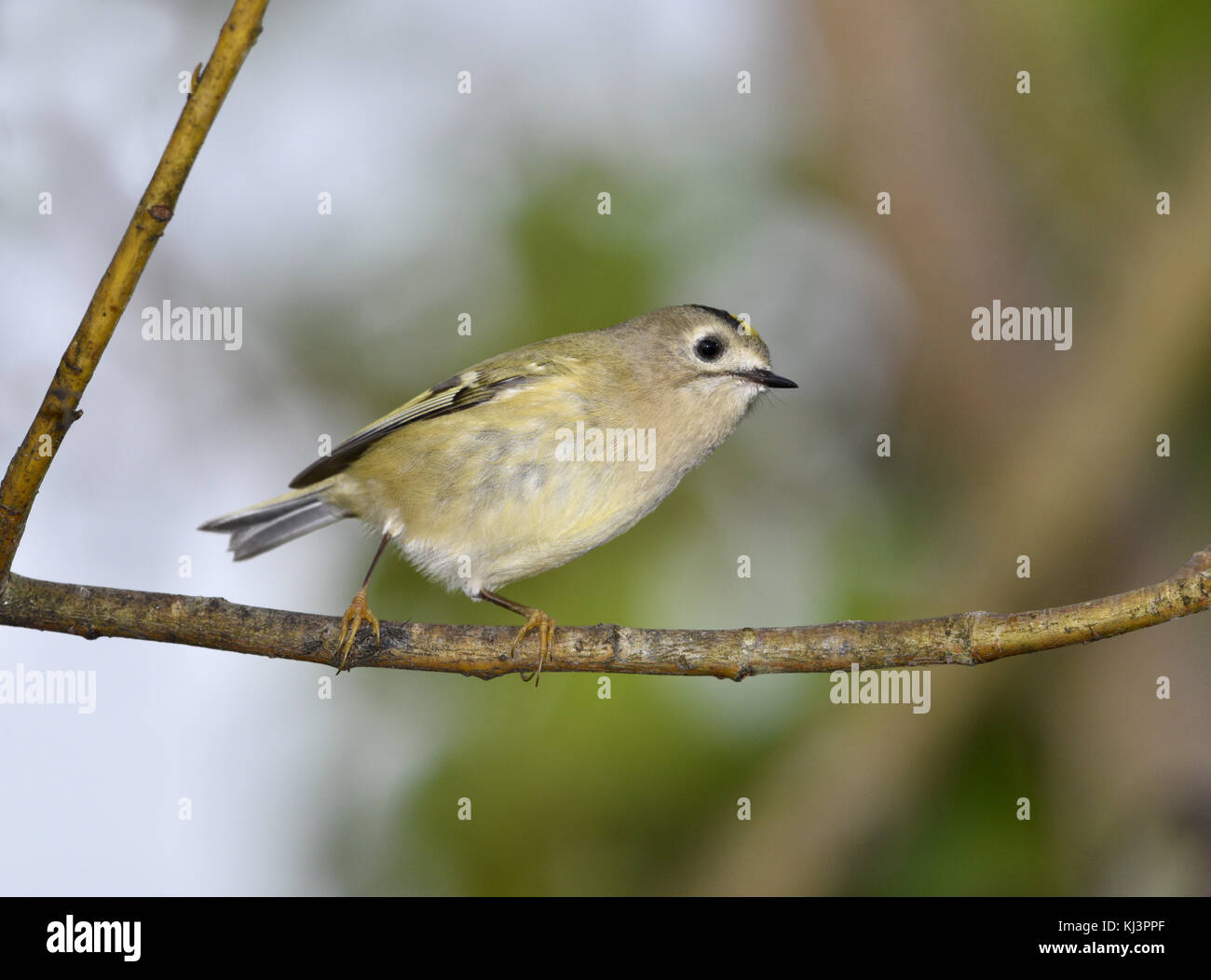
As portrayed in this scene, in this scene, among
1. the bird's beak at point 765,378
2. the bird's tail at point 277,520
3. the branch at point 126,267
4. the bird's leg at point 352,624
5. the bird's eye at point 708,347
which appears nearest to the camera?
the branch at point 126,267

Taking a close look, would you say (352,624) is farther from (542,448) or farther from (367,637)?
(542,448)

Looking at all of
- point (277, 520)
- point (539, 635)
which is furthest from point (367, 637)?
point (277, 520)

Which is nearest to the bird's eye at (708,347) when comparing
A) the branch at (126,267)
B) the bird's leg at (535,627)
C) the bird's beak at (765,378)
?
the bird's beak at (765,378)

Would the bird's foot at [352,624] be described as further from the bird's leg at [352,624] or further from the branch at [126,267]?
the branch at [126,267]

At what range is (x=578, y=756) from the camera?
11.5ft

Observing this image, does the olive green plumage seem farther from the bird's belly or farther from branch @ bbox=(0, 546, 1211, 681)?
branch @ bbox=(0, 546, 1211, 681)

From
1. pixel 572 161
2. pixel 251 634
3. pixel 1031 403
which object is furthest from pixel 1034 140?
pixel 251 634

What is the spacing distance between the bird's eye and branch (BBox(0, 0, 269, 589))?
2220 millimetres

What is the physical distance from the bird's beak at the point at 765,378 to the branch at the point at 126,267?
225cm

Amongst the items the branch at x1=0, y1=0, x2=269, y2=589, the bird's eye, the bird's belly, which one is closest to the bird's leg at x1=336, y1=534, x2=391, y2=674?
the bird's belly

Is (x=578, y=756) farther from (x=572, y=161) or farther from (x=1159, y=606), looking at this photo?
(x=572, y=161)

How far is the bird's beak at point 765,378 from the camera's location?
12.0 ft

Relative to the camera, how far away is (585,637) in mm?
2693

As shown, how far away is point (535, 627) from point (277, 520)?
4.74 ft
